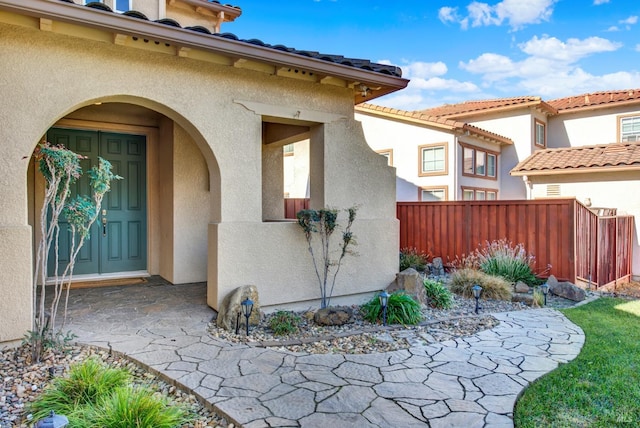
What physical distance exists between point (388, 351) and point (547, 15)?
16.0 meters

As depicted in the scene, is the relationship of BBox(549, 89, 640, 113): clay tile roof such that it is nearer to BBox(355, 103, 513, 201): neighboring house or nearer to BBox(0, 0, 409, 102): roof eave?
BBox(355, 103, 513, 201): neighboring house

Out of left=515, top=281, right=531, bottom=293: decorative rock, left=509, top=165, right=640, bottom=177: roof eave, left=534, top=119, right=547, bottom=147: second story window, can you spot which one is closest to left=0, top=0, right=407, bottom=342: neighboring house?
left=515, top=281, right=531, bottom=293: decorative rock

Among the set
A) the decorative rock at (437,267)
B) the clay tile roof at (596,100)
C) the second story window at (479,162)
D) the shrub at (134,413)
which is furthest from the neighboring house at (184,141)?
the clay tile roof at (596,100)

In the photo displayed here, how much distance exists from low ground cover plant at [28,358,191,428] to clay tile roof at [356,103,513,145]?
14890 mm

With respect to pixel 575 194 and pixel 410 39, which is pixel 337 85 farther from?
pixel 410 39

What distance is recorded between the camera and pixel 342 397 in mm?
3455

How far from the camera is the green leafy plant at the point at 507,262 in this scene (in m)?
8.57

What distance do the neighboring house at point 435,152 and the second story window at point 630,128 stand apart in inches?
183

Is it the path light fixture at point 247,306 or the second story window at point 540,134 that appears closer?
the path light fixture at point 247,306

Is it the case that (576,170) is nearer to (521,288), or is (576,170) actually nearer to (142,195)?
(521,288)

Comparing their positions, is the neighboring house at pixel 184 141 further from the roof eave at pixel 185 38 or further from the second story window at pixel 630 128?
the second story window at pixel 630 128

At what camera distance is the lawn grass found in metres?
3.20

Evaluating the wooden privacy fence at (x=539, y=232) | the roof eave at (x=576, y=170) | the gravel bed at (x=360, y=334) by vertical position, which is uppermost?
the roof eave at (x=576, y=170)

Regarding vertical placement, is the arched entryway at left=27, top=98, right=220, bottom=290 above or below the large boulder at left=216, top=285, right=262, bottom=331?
above
